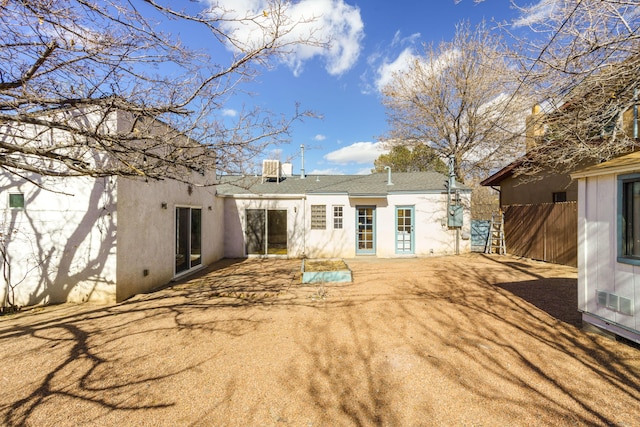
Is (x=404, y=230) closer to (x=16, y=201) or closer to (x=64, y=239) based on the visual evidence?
(x=64, y=239)

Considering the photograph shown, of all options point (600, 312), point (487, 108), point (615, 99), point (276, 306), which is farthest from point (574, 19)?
point (487, 108)

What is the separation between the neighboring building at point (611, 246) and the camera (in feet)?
10.2

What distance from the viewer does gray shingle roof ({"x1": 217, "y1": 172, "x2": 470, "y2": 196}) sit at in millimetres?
10281

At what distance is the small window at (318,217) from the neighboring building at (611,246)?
24.6 ft

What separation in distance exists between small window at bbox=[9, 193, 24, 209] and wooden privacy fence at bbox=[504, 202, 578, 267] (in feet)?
43.0

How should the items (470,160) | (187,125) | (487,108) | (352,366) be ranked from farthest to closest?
(470,160) → (487,108) → (187,125) → (352,366)

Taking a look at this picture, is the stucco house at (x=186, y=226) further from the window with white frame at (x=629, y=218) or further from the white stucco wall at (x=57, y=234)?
the window with white frame at (x=629, y=218)

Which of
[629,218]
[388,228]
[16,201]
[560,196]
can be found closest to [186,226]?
[16,201]

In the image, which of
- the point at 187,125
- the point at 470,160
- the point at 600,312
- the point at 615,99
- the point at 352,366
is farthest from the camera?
the point at 470,160

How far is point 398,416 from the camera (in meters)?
2.18

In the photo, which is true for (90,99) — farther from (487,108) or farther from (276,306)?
(487,108)

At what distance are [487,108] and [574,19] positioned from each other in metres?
11.9

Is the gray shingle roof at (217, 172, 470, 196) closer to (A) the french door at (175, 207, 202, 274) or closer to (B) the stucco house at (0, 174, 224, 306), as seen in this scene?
(A) the french door at (175, 207, 202, 274)

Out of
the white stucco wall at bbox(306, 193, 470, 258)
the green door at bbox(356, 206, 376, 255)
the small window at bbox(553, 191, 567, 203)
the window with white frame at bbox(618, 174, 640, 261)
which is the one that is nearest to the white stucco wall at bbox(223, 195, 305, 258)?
the white stucco wall at bbox(306, 193, 470, 258)
